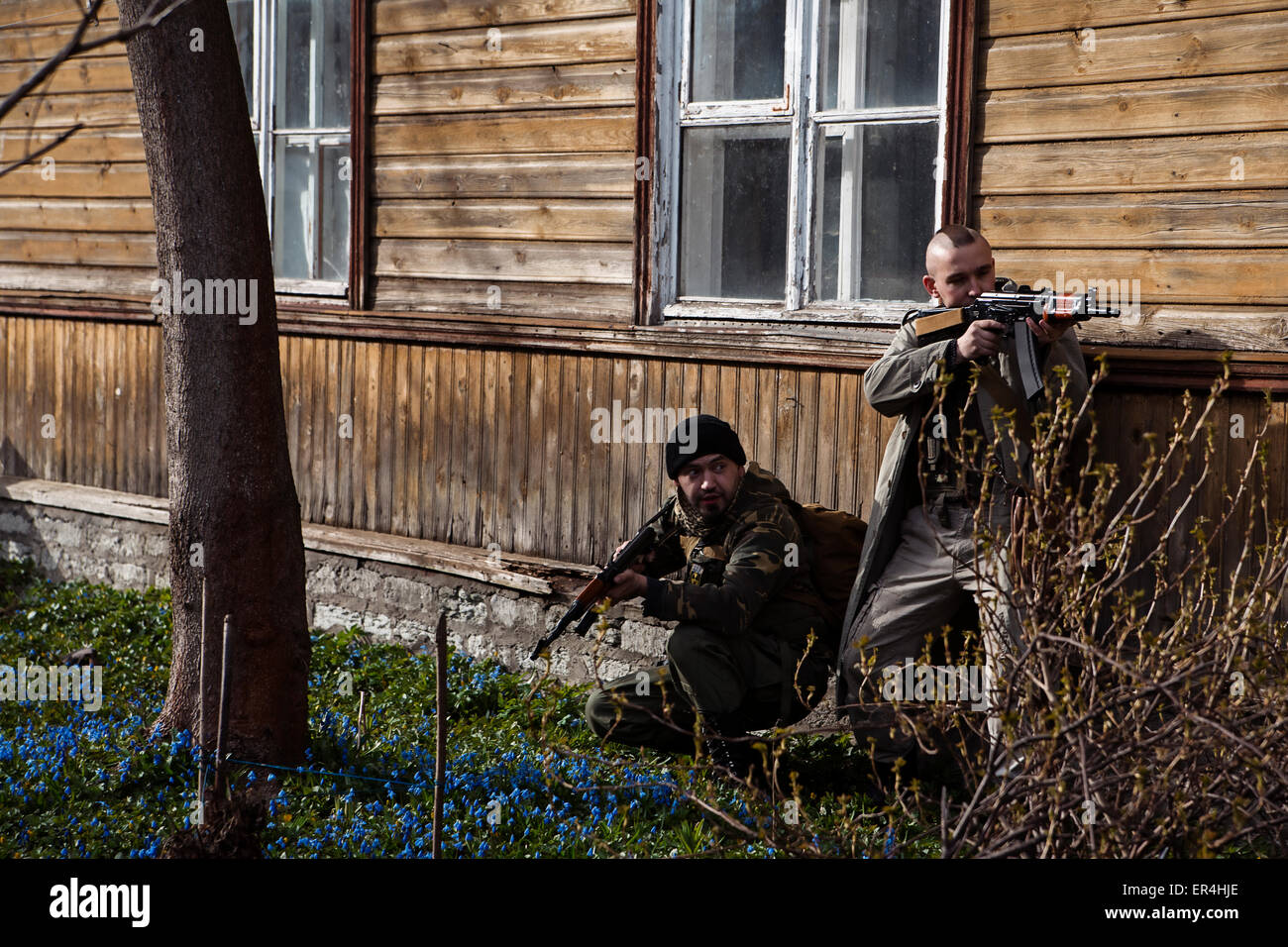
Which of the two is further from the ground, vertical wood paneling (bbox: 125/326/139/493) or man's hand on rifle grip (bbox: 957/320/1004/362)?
man's hand on rifle grip (bbox: 957/320/1004/362)

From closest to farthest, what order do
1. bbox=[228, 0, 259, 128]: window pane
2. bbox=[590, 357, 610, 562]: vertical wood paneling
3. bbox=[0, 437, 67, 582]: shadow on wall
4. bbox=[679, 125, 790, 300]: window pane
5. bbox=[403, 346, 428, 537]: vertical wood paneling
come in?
1. bbox=[679, 125, 790, 300]: window pane
2. bbox=[590, 357, 610, 562]: vertical wood paneling
3. bbox=[403, 346, 428, 537]: vertical wood paneling
4. bbox=[228, 0, 259, 128]: window pane
5. bbox=[0, 437, 67, 582]: shadow on wall

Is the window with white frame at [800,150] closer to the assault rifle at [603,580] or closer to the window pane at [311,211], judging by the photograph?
the assault rifle at [603,580]

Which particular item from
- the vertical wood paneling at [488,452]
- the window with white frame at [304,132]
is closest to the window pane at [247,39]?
the window with white frame at [304,132]

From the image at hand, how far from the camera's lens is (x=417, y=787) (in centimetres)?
480

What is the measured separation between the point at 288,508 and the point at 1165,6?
3834 mm

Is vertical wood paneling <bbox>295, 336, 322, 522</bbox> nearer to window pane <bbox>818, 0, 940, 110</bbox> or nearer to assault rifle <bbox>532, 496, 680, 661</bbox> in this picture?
assault rifle <bbox>532, 496, 680, 661</bbox>

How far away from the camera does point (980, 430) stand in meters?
4.84

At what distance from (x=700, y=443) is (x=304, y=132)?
4.02m

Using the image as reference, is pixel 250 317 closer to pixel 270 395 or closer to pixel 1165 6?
pixel 270 395

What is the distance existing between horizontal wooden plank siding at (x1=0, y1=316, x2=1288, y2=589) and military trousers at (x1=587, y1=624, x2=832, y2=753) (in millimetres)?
930

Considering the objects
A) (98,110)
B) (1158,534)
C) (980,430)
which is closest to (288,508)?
(980,430)

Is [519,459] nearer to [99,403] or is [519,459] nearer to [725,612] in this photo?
[725,612]

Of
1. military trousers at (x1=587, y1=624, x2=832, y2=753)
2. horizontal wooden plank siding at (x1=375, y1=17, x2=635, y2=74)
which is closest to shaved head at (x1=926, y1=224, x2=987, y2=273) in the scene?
military trousers at (x1=587, y1=624, x2=832, y2=753)

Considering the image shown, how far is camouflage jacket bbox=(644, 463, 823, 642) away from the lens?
190 inches
